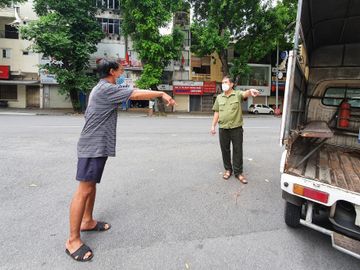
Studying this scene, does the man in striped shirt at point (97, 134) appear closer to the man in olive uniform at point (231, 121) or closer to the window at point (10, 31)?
the man in olive uniform at point (231, 121)

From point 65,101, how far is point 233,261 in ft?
96.6

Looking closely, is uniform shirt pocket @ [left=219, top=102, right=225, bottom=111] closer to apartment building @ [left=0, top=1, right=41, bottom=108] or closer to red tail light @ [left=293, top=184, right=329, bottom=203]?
red tail light @ [left=293, top=184, right=329, bottom=203]

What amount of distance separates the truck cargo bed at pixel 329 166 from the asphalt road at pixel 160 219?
694 millimetres

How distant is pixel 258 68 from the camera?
3194 centimetres

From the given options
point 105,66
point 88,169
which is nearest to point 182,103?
point 105,66

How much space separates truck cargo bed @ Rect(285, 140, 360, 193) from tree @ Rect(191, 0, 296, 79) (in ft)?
59.9

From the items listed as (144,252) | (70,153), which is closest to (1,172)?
(70,153)

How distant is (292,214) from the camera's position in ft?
10.2

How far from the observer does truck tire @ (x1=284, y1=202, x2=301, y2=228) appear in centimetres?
308

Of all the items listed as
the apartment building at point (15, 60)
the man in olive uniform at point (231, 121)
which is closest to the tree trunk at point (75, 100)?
the apartment building at point (15, 60)

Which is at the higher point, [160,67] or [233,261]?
[160,67]

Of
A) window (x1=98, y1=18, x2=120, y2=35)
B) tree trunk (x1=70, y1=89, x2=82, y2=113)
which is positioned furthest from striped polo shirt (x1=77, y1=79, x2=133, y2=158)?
window (x1=98, y1=18, x2=120, y2=35)

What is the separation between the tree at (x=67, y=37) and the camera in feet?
65.4

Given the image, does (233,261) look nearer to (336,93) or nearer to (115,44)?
(336,93)
